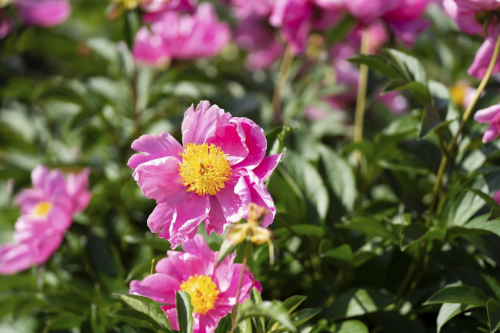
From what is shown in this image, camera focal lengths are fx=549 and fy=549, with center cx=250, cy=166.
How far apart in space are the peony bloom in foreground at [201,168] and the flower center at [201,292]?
9 centimetres

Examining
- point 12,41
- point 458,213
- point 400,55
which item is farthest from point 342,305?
point 12,41

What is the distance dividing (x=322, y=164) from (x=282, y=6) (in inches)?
17.0

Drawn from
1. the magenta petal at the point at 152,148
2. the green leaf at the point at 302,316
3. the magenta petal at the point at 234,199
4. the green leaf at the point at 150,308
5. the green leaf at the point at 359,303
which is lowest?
the green leaf at the point at 359,303

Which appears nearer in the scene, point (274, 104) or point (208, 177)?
point (208, 177)

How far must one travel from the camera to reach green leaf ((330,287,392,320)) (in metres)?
0.92

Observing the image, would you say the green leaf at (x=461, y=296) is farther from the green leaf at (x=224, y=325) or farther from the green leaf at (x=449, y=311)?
the green leaf at (x=224, y=325)

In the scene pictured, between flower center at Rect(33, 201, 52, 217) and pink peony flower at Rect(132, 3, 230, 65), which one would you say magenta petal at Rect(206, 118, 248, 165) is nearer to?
flower center at Rect(33, 201, 52, 217)

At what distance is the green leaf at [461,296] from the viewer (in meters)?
0.81

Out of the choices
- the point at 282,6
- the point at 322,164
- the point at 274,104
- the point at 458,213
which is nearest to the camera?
the point at 458,213

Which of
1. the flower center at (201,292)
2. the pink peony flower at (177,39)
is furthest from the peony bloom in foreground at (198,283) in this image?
the pink peony flower at (177,39)

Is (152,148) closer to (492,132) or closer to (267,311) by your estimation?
(267,311)

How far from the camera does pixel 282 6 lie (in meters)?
1.37

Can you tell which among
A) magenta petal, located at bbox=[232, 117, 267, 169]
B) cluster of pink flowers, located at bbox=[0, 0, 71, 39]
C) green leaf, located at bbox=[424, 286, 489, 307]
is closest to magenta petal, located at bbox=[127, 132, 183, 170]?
magenta petal, located at bbox=[232, 117, 267, 169]

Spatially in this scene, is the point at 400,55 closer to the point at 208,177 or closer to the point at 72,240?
the point at 208,177
